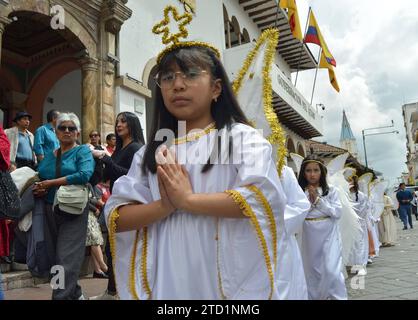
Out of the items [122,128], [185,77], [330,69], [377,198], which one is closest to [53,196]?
[122,128]

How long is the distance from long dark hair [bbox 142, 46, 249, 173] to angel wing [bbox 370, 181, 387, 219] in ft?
32.7

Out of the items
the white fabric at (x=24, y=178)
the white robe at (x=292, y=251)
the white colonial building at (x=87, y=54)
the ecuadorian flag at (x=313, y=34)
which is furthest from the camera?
the ecuadorian flag at (x=313, y=34)

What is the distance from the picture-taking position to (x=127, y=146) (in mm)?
3795

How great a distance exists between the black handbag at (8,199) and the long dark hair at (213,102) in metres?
1.62

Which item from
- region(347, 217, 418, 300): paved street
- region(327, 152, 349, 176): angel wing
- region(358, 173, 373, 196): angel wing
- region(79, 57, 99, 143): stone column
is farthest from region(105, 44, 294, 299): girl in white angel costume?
region(358, 173, 373, 196): angel wing

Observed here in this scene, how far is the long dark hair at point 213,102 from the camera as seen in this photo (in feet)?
5.10

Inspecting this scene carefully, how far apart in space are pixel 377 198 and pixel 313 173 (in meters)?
7.12

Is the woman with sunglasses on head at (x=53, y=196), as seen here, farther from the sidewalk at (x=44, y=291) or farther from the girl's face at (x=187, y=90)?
the girl's face at (x=187, y=90)

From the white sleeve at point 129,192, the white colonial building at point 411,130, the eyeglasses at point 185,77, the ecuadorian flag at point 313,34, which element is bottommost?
the white sleeve at point 129,192

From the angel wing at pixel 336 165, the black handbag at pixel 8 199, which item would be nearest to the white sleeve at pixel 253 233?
the black handbag at pixel 8 199

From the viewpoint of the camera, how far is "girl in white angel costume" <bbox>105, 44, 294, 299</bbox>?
1.35 meters

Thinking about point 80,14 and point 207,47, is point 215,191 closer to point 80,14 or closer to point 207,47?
point 207,47

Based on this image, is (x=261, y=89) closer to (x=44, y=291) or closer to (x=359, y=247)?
(x=44, y=291)
